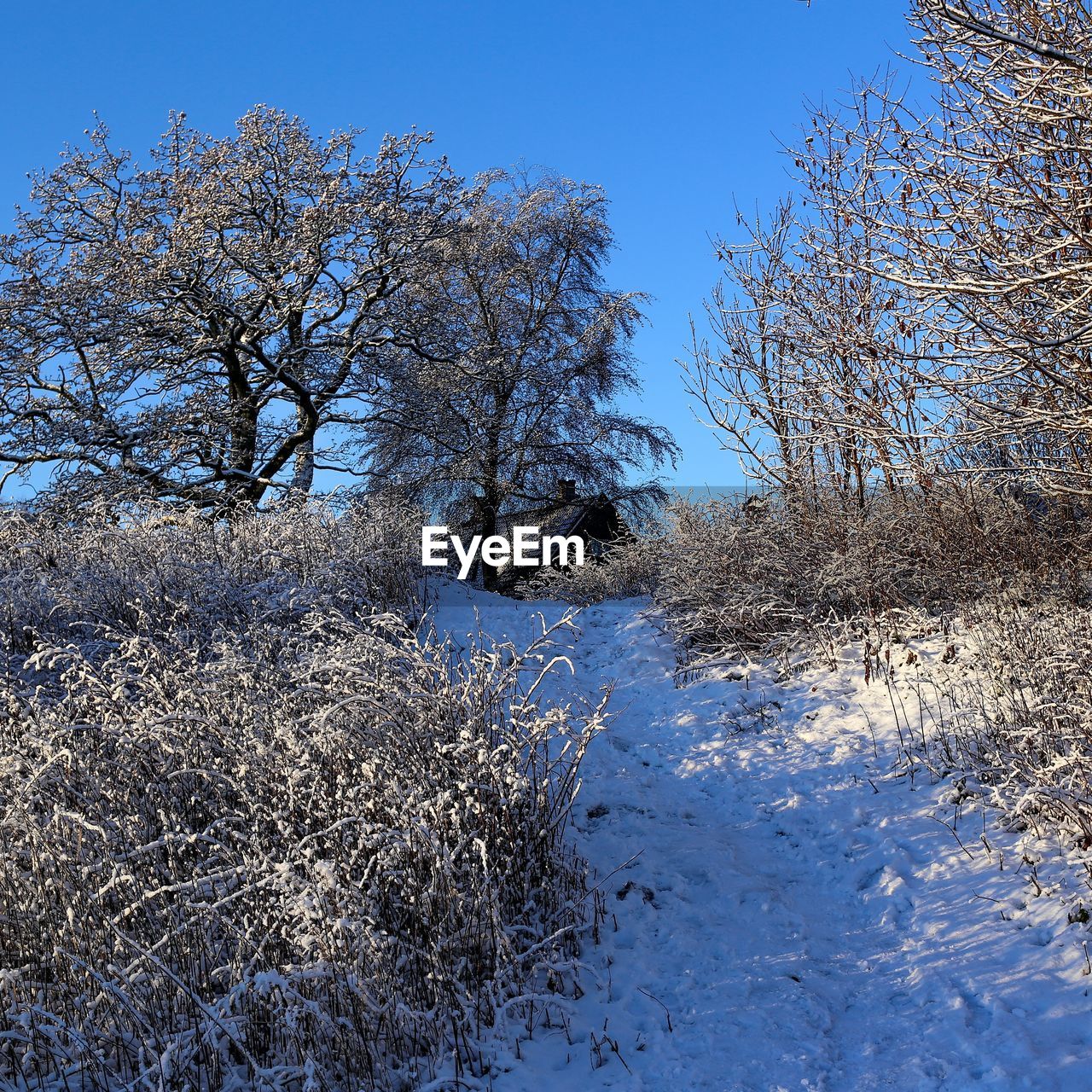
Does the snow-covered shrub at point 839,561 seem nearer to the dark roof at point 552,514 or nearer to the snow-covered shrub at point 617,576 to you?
the snow-covered shrub at point 617,576

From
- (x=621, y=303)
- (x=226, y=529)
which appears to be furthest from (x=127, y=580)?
(x=621, y=303)

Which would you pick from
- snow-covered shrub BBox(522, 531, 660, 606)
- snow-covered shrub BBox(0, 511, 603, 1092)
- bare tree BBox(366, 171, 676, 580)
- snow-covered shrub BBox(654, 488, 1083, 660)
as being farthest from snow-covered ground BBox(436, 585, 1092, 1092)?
bare tree BBox(366, 171, 676, 580)

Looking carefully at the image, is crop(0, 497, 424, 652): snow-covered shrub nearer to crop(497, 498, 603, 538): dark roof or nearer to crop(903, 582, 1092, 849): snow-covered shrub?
crop(903, 582, 1092, 849): snow-covered shrub

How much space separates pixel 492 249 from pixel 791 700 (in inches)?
702

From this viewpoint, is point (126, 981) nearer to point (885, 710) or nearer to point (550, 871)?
point (550, 871)

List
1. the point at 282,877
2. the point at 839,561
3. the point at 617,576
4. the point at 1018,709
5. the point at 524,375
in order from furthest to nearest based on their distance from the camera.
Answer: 1. the point at 524,375
2. the point at 617,576
3. the point at 839,561
4. the point at 1018,709
5. the point at 282,877

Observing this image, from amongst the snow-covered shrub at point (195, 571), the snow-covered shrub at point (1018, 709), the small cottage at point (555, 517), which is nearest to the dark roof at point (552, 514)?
the small cottage at point (555, 517)

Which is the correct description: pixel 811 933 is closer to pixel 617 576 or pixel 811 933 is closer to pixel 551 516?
pixel 617 576

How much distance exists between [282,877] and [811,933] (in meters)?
2.75

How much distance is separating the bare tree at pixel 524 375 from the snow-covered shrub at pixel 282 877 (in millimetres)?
15835

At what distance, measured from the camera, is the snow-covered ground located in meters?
3.56

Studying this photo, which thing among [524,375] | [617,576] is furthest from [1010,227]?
[524,375]

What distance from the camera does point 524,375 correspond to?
2064 centimetres

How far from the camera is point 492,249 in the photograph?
2306 cm
